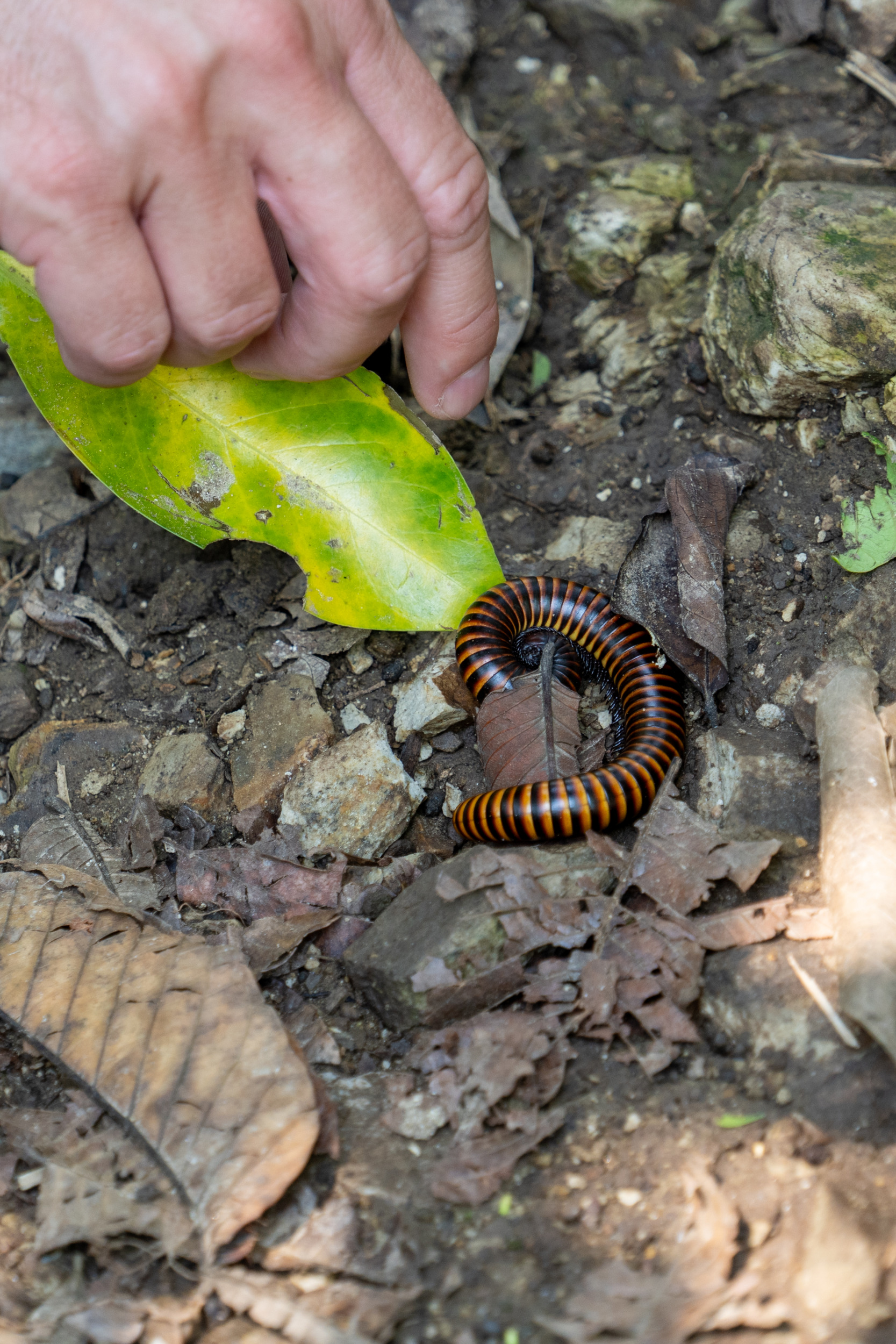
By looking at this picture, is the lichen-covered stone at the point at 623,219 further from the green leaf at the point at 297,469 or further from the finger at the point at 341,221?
the finger at the point at 341,221

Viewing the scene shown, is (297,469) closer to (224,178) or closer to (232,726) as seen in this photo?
(232,726)

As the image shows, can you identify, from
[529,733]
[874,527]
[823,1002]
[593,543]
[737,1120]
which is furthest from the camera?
[593,543]

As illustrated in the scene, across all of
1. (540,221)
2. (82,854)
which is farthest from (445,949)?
(540,221)

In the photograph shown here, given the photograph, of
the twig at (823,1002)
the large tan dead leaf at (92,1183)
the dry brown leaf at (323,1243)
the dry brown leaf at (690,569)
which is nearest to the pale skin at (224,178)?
the dry brown leaf at (690,569)

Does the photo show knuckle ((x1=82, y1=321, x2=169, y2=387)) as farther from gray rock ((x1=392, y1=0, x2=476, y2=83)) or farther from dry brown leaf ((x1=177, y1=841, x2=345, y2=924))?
gray rock ((x1=392, y1=0, x2=476, y2=83))

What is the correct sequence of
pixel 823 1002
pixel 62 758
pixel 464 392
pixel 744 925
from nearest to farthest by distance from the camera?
pixel 823 1002
pixel 744 925
pixel 464 392
pixel 62 758

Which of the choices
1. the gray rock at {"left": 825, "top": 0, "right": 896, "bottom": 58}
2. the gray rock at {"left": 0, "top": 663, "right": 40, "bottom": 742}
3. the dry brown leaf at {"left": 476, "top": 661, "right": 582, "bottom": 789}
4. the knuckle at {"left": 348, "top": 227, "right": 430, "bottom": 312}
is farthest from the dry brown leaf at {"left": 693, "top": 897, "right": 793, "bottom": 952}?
the gray rock at {"left": 825, "top": 0, "right": 896, "bottom": 58}
